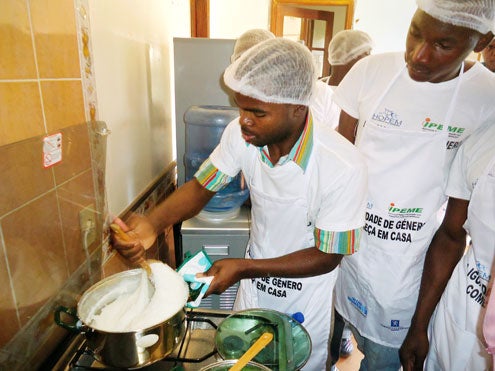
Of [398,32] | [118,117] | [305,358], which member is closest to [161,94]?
[118,117]

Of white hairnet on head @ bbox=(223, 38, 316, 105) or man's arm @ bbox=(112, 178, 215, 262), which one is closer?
white hairnet on head @ bbox=(223, 38, 316, 105)

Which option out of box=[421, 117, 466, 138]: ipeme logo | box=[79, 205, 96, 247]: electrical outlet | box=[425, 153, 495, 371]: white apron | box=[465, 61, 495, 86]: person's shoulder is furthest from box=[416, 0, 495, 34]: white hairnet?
box=[79, 205, 96, 247]: electrical outlet

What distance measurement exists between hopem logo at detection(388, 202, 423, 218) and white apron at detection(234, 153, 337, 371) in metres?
0.30

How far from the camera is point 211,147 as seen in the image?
2.20 meters

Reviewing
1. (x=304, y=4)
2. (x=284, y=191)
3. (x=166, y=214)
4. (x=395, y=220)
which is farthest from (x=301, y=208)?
(x=304, y=4)

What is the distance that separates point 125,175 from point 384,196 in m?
1.05

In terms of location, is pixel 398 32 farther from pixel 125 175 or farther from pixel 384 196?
pixel 125 175

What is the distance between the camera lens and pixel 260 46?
0.99 meters

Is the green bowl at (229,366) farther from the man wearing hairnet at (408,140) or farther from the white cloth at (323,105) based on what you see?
the white cloth at (323,105)

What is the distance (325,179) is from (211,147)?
4.25 feet

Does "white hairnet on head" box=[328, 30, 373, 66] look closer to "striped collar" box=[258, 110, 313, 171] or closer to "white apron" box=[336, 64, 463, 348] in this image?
"white apron" box=[336, 64, 463, 348]

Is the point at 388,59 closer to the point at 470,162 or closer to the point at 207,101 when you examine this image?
the point at 470,162

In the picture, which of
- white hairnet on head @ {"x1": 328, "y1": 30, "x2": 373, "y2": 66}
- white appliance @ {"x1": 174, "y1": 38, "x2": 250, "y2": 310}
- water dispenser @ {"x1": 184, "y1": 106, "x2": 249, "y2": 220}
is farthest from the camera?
white hairnet on head @ {"x1": 328, "y1": 30, "x2": 373, "y2": 66}

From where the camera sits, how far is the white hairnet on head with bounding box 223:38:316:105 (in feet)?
3.07
